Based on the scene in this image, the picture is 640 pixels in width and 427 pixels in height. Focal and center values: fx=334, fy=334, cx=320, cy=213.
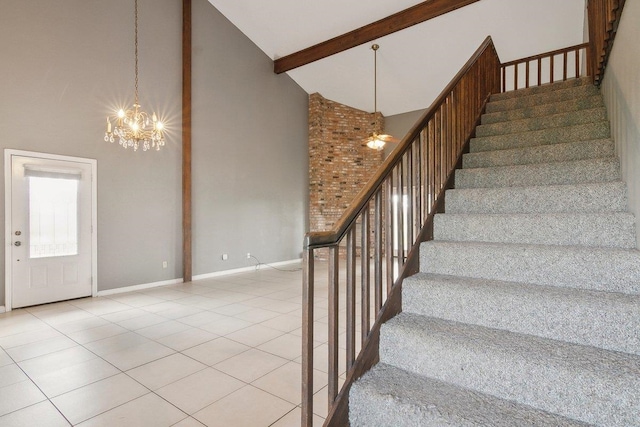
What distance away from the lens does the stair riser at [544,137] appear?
9.35 feet

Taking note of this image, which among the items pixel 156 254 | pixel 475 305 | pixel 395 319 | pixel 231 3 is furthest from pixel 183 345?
pixel 231 3

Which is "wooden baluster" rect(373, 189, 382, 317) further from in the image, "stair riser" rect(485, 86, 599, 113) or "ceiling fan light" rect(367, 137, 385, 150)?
"ceiling fan light" rect(367, 137, 385, 150)

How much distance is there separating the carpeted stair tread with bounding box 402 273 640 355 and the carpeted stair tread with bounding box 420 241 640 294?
7 centimetres

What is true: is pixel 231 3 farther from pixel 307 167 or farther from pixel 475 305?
pixel 475 305

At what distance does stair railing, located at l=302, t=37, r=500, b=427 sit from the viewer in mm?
1507

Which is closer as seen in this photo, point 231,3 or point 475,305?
point 475,305

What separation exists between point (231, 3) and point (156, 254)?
502cm

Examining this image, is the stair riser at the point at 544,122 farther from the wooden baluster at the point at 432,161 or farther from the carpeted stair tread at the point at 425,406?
the carpeted stair tread at the point at 425,406

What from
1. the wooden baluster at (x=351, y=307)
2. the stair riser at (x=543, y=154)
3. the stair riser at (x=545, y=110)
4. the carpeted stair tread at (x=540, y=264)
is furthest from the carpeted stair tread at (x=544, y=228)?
the stair riser at (x=545, y=110)

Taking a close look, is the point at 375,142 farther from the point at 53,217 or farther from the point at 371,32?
the point at 53,217

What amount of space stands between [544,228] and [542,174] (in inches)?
28.5

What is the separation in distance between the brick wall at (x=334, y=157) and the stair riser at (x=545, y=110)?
525 centimetres

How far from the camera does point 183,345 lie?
3.09m

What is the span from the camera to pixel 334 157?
29.9 ft
